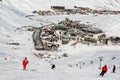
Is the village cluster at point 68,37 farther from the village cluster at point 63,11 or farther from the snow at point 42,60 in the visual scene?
the village cluster at point 63,11

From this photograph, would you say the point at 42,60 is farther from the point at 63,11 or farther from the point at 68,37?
the point at 63,11

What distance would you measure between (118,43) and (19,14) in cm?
4117

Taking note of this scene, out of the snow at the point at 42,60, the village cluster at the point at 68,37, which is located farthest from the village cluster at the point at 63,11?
the village cluster at the point at 68,37

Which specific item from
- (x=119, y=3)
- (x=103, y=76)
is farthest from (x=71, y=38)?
(x=119, y=3)

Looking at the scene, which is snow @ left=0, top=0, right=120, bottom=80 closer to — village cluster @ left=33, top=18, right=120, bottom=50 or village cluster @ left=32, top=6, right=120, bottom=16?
village cluster @ left=33, top=18, right=120, bottom=50

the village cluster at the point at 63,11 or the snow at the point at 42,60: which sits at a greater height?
the village cluster at the point at 63,11

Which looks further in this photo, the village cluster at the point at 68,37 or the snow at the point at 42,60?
the village cluster at the point at 68,37

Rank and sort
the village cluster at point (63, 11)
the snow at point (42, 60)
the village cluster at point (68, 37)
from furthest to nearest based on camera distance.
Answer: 1. the village cluster at point (63, 11)
2. the village cluster at point (68, 37)
3. the snow at point (42, 60)

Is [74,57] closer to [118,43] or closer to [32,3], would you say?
[118,43]

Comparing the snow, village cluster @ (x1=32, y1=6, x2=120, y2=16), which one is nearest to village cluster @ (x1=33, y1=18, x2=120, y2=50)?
the snow

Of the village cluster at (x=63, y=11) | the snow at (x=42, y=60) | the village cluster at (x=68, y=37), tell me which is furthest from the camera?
the village cluster at (x=63, y=11)

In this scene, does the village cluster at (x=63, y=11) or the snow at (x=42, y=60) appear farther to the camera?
the village cluster at (x=63, y=11)

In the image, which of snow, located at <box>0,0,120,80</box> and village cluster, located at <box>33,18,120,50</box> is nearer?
snow, located at <box>0,0,120,80</box>

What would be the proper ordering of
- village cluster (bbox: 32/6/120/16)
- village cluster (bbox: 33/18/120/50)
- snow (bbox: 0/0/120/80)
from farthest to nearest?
village cluster (bbox: 32/6/120/16) < village cluster (bbox: 33/18/120/50) < snow (bbox: 0/0/120/80)
